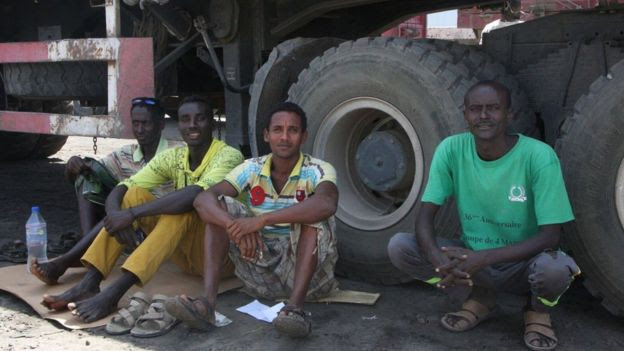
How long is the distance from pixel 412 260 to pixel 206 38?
206 centimetres

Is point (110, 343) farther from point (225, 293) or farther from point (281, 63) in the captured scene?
point (281, 63)

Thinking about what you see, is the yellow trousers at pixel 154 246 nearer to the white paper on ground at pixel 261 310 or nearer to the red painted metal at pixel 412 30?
the white paper on ground at pixel 261 310

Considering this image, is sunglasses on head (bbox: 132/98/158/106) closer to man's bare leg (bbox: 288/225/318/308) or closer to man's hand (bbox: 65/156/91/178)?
man's hand (bbox: 65/156/91/178)

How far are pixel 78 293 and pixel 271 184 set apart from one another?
0.98 m

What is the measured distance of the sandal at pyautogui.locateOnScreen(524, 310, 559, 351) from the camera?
2895 millimetres

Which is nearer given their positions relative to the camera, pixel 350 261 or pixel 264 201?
pixel 264 201

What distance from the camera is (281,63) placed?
13.6 feet

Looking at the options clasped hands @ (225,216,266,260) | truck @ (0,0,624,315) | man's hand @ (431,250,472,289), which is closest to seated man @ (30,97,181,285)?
truck @ (0,0,624,315)

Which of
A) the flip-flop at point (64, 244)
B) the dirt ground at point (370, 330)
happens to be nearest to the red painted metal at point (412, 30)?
the flip-flop at point (64, 244)


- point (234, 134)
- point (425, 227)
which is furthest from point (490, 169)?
point (234, 134)

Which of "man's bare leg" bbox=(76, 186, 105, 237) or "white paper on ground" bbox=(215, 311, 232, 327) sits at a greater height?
"man's bare leg" bbox=(76, 186, 105, 237)

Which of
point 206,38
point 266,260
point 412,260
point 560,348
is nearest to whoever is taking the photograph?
point 560,348

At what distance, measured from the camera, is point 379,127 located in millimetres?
3941

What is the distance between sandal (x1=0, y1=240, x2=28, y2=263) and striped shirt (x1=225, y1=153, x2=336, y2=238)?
5.18 ft
